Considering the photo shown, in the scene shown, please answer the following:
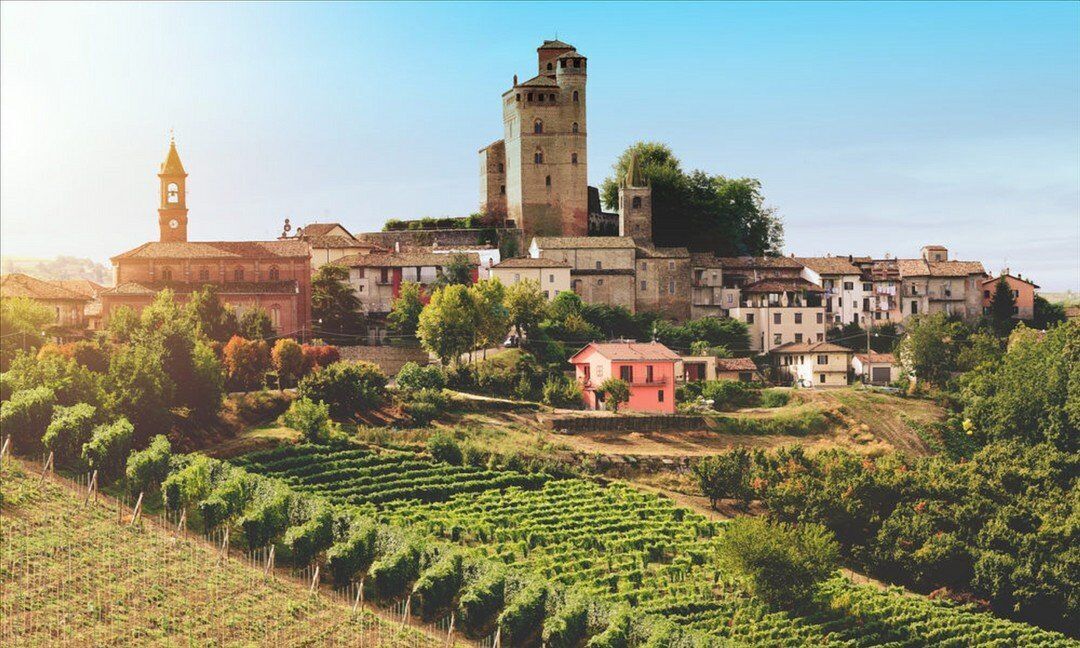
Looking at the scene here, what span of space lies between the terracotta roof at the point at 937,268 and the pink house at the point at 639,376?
69.5 ft

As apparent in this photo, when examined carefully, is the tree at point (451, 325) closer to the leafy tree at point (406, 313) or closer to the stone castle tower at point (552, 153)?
the leafy tree at point (406, 313)

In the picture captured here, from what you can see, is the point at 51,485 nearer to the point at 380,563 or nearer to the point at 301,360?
the point at 380,563

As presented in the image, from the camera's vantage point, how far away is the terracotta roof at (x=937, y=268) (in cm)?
8112

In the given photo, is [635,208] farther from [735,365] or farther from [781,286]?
[735,365]

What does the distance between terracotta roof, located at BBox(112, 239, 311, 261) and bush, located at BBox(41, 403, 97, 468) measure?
906 inches

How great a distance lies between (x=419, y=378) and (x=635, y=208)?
22433 mm

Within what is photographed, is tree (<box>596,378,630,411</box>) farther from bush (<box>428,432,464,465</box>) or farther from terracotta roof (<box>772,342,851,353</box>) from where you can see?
terracotta roof (<box>772,342,851,353</box>)

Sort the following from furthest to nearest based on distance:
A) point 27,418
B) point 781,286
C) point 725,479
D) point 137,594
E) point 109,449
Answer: point 781,286 → point 725,479 → point 27,418 → point 109,449 → point 137,594

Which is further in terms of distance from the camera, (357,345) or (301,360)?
(357,345)

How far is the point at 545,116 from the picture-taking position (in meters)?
83.4

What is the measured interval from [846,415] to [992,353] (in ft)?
29.0

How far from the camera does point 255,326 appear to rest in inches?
2645

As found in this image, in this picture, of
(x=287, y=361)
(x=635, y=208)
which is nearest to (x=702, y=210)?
(x=635, y=208)

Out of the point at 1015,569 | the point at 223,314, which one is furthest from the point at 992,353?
the point at 223,314
